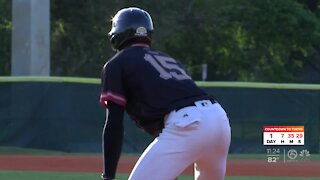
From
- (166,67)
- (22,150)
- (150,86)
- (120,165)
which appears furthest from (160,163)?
(22,150)

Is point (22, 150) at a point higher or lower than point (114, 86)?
lower

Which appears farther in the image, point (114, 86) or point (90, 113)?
point (90, 113)

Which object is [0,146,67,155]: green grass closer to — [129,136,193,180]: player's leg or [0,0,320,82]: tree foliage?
[0,0,320,82]: tree foliage

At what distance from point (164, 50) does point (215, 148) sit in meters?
25.7

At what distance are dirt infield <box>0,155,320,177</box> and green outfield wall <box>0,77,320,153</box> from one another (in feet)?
2.89

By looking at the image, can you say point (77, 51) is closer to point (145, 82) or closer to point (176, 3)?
point (176, 3)

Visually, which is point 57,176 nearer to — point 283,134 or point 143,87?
point 283,134

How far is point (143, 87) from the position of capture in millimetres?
4324

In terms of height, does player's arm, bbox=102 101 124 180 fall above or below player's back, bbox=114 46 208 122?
below

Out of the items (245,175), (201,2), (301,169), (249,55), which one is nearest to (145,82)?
(245,175)

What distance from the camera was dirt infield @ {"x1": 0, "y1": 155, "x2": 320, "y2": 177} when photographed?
12061 millimetres

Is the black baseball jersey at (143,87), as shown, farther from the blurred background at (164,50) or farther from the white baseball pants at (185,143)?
the blurred background at (164,50)

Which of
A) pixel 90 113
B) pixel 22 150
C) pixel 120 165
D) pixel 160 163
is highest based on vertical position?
pixel 160 163

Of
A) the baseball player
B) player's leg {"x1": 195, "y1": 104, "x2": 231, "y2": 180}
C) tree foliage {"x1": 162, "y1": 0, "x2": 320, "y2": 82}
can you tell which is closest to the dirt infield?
player's leg {"x1": 195, "y1": 104, "x2": 231, "y2": 180}
